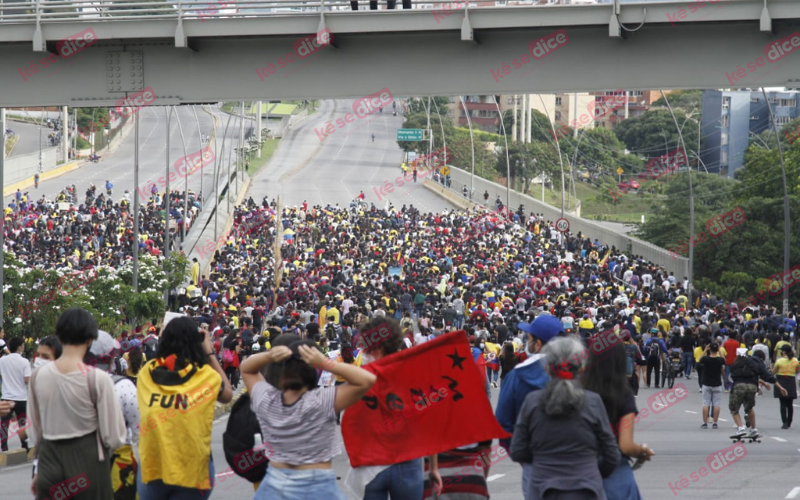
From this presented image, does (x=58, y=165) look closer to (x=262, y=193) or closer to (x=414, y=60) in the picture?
(x=262, y=193)

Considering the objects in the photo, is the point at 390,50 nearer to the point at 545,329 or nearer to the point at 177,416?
the point at 545,329

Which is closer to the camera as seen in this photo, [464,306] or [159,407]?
[159,407]

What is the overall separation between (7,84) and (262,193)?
185 feet

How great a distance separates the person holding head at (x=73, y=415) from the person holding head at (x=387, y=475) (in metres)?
1.30

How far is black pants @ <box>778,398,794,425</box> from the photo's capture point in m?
17.3

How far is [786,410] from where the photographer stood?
57.5ft

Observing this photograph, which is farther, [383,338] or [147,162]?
[147,162]

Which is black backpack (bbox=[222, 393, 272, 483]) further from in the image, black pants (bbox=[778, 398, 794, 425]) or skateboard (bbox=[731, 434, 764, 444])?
black pants (bbox=[778, 398, 794, 425])

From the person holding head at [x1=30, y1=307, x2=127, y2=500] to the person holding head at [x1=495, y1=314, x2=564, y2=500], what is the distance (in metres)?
2.08

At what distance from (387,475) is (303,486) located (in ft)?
2.74

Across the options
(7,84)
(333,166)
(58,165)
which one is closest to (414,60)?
(7,84)

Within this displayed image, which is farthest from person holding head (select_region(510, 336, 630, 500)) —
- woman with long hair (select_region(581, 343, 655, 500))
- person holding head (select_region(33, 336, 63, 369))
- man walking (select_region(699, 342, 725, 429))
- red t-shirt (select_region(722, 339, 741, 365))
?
red t-shirt (select_region(722, 339, 741, 365))

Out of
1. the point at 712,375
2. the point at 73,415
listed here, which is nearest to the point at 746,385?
the point at 712,375

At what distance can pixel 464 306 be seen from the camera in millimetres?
33375
